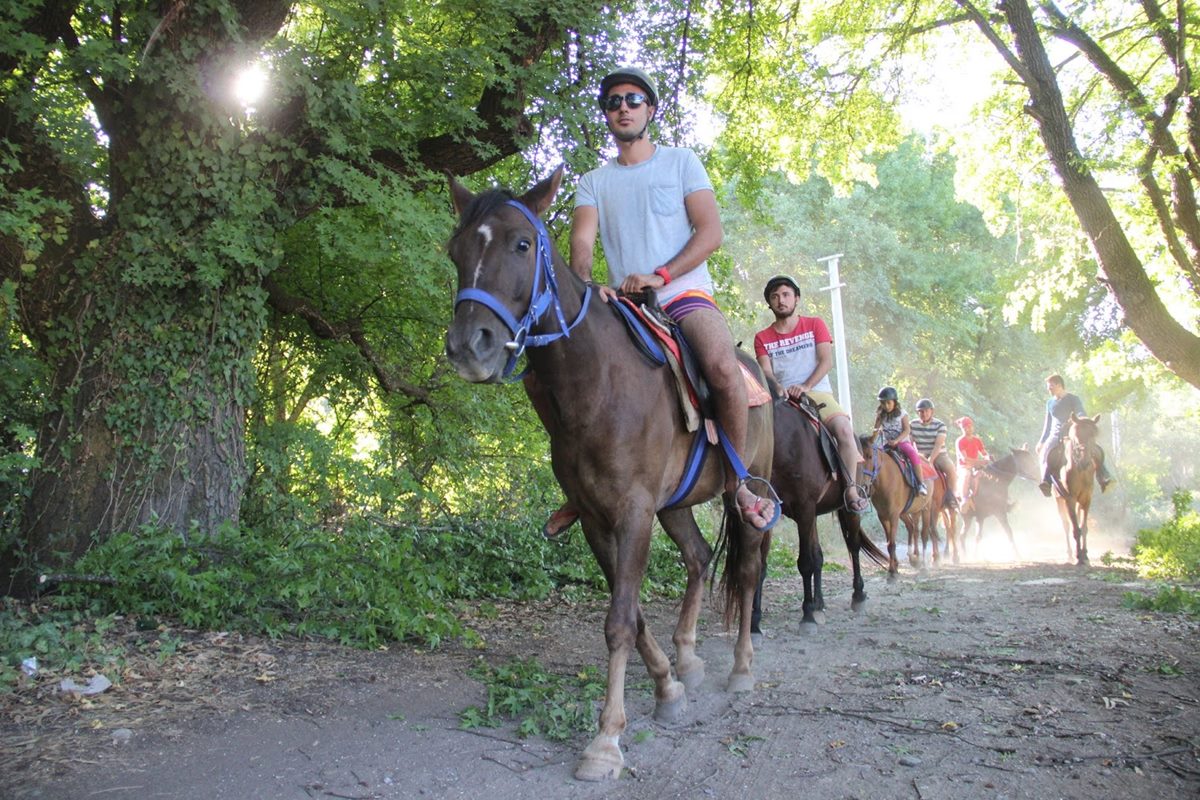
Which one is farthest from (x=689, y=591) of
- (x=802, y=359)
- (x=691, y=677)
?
(x=802, y=359)

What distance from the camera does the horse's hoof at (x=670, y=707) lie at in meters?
4.36

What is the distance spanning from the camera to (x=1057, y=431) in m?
15.4

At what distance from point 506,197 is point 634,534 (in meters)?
1.63

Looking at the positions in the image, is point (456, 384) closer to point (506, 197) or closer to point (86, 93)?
point (86, 93)

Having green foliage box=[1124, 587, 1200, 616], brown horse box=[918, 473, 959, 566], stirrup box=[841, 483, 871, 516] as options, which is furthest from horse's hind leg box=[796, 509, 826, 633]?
brown horse box=[918, 473, 959, 566]

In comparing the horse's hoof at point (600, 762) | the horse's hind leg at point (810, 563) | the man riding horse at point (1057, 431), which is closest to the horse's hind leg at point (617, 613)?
the horse's hoof at point (600, 762)

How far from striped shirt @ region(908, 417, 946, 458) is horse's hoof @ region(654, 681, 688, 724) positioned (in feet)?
39.8

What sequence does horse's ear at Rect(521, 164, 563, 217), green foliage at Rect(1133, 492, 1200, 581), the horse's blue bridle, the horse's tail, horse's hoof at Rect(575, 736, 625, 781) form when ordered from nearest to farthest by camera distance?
the horse's blue bridle < horse's hoof at Rect(575, 736, 625, 781) < horse's ear at Rect(521, 164, 563, 217) < the horse's tail < green foliage at Rect(1133, 492, 1200, 581)

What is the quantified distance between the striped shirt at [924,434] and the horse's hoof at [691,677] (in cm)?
1146

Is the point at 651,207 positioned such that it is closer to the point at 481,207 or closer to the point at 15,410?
the point at 481,207

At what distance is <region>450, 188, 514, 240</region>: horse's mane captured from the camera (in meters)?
3.62

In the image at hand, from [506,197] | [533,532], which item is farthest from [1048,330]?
[506,197]

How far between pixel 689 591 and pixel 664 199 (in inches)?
91.7

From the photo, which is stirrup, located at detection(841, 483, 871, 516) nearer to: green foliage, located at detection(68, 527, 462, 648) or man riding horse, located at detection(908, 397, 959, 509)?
green foliage, located at detection(68, 527, 462, 648)
